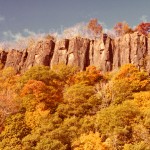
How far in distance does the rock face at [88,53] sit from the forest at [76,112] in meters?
7.26

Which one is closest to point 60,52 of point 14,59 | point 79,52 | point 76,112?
point 79,52

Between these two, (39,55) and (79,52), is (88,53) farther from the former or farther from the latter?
(39,55)

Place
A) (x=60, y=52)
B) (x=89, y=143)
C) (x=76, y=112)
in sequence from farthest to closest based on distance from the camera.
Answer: (x=60, y=52)
(x=76, y=112)
(x=89, y=143)

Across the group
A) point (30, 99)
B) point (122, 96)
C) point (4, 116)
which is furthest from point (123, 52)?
point (4, 116)

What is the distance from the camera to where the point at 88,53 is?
76.6 metres

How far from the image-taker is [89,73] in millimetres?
67812

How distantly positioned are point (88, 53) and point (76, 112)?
1096 inches

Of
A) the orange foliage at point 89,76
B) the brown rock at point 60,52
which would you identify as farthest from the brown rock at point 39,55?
the orange foliage at point 89,76

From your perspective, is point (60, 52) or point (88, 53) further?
point (60, 52)

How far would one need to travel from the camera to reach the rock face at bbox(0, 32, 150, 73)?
72.9 m

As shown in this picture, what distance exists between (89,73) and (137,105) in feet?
62.2

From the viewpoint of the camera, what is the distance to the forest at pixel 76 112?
42875 mm

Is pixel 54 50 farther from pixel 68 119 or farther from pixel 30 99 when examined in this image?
pixel 68 119

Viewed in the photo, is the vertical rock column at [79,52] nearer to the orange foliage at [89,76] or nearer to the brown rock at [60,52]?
the brown rock at [60,52]
